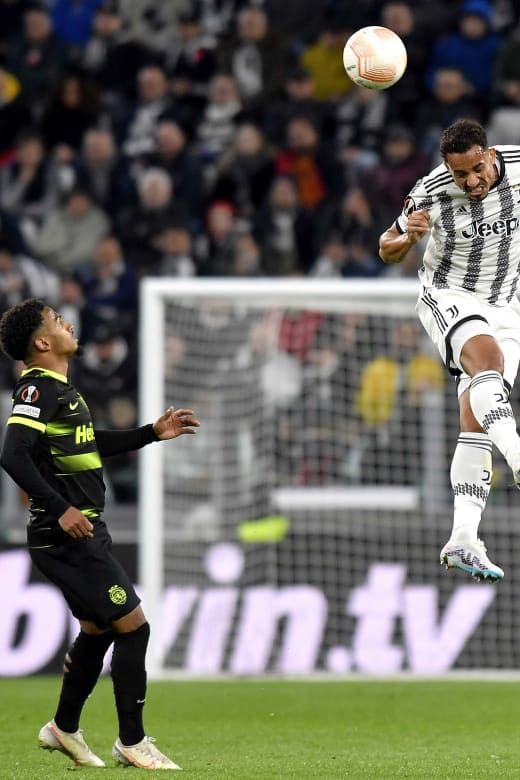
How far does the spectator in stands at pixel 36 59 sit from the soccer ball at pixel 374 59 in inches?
340

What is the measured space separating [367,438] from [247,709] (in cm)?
306

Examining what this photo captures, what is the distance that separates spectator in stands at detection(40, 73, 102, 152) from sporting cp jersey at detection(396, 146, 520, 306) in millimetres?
7907

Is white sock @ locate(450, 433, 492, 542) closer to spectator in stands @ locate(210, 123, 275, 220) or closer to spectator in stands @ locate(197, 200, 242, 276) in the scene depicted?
spectator in stands @ locate(197, 200, 242, 276)

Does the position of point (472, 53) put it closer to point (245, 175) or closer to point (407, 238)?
point (245, 175)

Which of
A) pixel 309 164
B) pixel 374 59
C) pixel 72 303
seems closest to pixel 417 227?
pixel 374 59

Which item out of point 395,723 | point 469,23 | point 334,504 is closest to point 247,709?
point 395,723

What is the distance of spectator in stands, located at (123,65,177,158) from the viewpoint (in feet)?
48.1

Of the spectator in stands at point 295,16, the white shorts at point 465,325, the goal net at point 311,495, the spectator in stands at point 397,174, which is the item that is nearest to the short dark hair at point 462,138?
the white shorts at point 465,325

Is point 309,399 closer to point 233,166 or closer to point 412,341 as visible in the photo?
point 412,341

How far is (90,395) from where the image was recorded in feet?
40.1

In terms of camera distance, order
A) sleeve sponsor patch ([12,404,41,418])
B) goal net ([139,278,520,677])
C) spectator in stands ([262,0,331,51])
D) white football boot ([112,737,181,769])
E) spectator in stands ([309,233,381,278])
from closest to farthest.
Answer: sleeve sponsor patch ([12,404,41,418]) → white football boot ([112,737,181,769]) → goal net ([139,278,520,677]) → spectator in stands ([309,233,381,278]) → spectator in stands ([262,0,331,51])

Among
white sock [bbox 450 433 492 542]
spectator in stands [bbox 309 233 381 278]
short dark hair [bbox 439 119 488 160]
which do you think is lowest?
white sock [bbox 450 433 492 542]

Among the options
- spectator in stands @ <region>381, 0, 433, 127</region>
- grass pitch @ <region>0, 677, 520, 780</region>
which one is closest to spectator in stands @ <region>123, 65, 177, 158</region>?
spectator in stands @ <region>381, 0, 433, 127</region>

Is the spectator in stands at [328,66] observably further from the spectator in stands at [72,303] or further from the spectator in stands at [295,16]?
the spectator in stands at [72,303]
